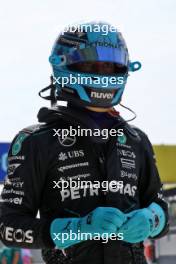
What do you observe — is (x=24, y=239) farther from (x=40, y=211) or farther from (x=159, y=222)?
(x=159, y=222)

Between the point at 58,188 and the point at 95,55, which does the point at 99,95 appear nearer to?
the point at 95,55

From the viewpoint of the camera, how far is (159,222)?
339 centimetres

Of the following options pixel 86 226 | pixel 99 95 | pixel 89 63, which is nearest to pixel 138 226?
pixel 86 226

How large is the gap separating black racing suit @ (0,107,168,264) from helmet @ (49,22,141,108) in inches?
4.7

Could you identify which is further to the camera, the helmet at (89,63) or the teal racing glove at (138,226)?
the helmet at (89,63)

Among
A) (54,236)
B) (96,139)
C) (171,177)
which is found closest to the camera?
(54,236)

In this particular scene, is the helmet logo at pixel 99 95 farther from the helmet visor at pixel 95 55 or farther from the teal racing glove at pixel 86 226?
the teal racing glove at pixel 86 226

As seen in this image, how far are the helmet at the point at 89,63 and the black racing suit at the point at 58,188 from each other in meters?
0.12

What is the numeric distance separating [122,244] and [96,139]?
0.53m

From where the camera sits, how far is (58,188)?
10.9 feet

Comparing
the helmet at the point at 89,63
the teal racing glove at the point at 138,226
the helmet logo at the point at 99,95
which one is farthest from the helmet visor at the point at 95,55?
the teal racing glove at the point at 138,226

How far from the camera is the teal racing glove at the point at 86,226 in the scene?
3053mm

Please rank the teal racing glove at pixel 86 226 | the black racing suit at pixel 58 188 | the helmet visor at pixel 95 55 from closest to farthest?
the teal racing glove at pixel 86 226 < the black racing suit at pixel 58 188 < the helmet visor at pixel 95 55

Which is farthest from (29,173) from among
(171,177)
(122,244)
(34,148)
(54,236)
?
(171,177)
